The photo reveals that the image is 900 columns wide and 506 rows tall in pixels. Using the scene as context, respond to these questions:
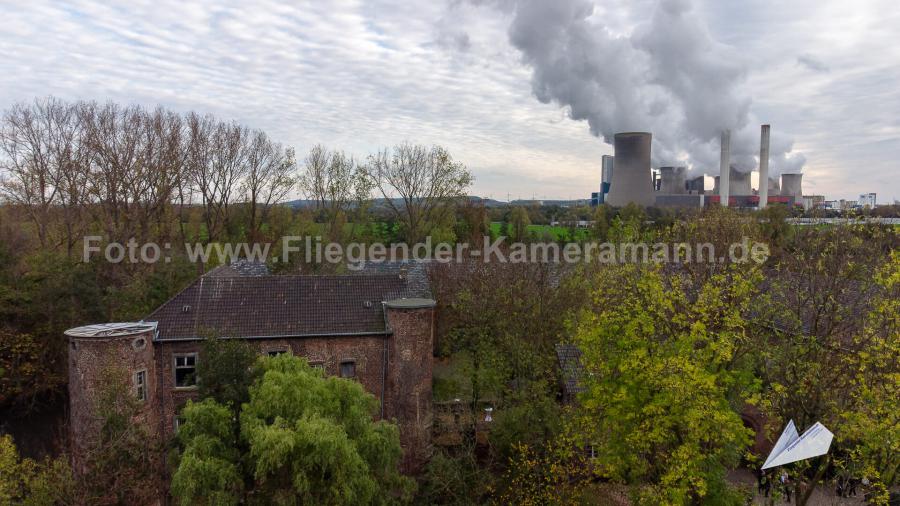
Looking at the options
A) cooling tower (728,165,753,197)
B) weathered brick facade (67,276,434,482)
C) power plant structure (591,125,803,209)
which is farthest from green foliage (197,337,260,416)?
cooling tower (728,165,753,197)

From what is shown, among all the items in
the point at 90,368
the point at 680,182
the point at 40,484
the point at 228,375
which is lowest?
the point at 40,484

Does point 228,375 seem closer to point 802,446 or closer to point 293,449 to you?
point 293,449

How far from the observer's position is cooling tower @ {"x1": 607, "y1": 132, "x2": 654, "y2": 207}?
6925cm

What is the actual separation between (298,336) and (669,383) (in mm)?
12400

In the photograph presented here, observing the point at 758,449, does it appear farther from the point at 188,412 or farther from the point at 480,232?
the point at 480,232

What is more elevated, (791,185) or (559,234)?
(791,185)

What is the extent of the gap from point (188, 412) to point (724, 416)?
11526mm

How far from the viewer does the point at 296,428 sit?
38.7 feet

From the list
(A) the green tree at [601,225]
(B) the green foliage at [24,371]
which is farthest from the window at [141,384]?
(A) the green tree at [601,225]

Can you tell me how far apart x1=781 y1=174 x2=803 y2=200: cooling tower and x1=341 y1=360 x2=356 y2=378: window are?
83579mm

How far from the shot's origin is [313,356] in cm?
1962

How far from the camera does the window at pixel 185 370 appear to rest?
1875 cm

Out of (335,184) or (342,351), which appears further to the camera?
(335,184)

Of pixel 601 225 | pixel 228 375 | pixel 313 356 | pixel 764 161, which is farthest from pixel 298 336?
pixel 764 161
